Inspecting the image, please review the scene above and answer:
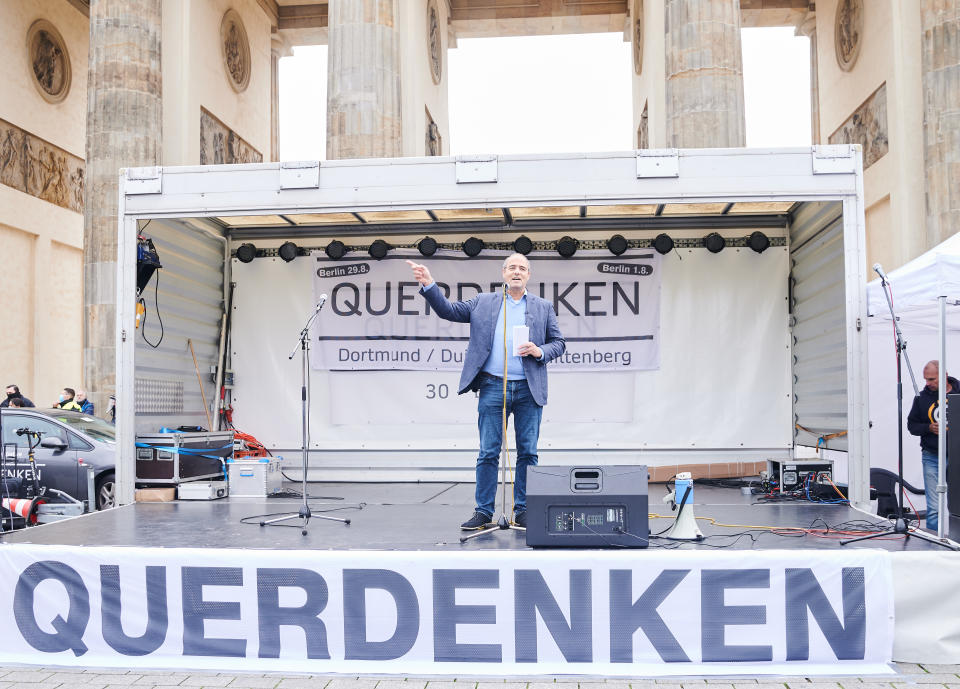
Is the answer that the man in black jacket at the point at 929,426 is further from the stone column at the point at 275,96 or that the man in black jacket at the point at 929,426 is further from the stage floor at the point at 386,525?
the stone column at the point at 275,96

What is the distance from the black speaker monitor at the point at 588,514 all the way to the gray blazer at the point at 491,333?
35.9 inches

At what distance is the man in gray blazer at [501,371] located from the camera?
575cm

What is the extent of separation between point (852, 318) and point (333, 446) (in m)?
5.51

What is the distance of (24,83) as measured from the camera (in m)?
22.6

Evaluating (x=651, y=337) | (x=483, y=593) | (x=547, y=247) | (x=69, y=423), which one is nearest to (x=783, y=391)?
(x=651, y=337)

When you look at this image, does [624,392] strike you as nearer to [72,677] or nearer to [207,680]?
[207,680]

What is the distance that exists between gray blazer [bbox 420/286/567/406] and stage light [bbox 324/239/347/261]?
3.66m

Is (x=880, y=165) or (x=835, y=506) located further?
(x=880, y=165)

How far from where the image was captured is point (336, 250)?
364 inches

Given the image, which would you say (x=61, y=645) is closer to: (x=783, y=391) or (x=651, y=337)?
(x=651, y=337)

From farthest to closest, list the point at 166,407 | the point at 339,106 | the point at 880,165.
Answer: the point at 880,165, the point at 339,106, the point at 166,407

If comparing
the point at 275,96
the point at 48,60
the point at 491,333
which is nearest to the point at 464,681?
the point at 491,333

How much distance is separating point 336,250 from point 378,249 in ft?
1.54

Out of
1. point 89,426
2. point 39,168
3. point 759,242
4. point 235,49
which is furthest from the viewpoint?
point 39,168
